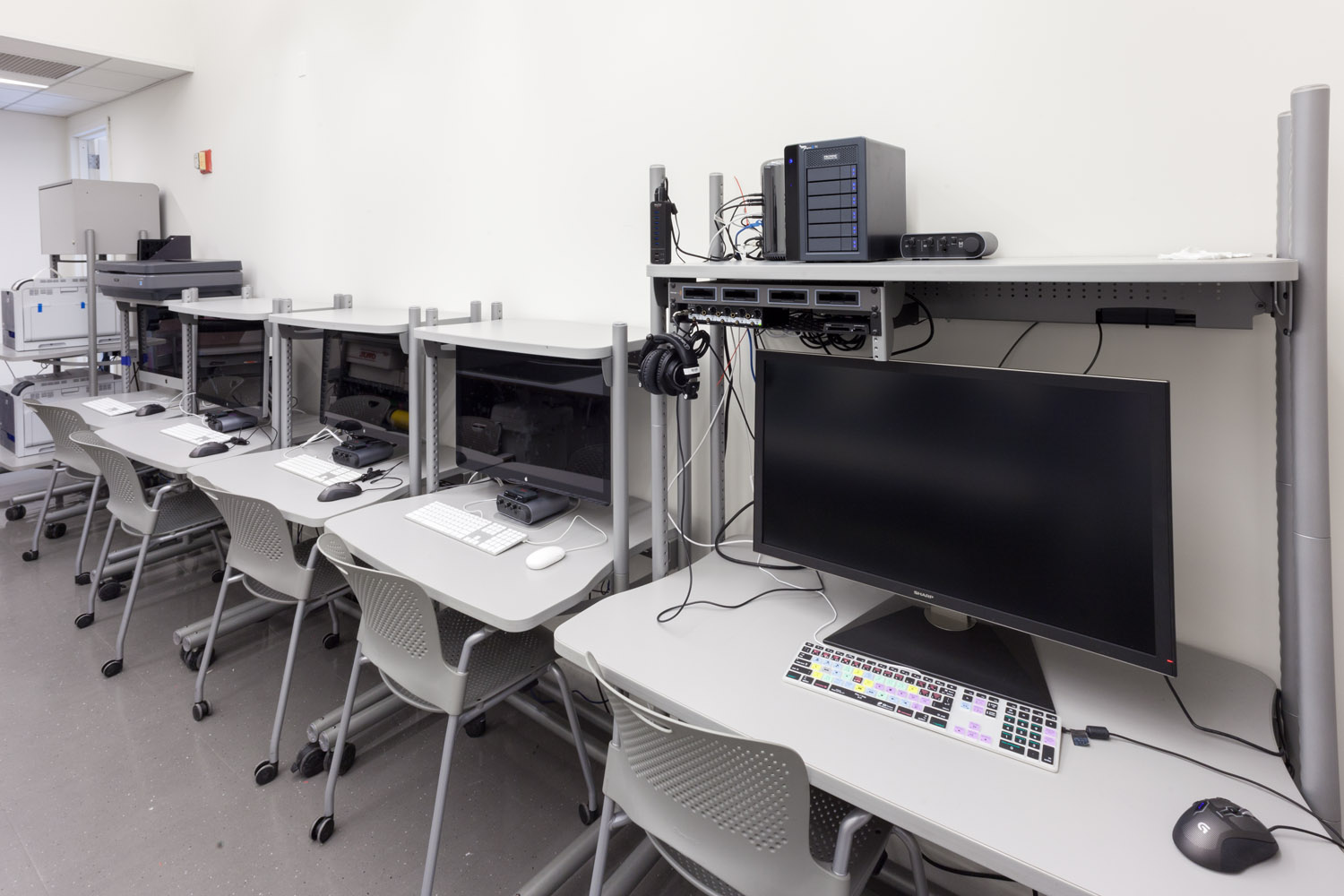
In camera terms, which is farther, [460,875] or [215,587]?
[215,587]

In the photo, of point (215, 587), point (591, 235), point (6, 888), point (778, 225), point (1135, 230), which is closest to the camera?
point (1135, 230)

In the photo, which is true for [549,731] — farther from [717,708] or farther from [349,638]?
[717,708]

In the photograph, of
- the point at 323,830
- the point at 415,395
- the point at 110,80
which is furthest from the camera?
the point at 110,80

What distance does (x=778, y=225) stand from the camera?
1568 mm

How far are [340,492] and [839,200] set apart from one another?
1.77 m

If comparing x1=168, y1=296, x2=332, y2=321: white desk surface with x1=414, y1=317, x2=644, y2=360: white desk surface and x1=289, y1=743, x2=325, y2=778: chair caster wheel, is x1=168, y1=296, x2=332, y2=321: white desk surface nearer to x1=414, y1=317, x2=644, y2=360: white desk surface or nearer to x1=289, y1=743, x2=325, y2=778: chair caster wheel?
x1=414, y1=317, x2=644, y2=360: white desk surface

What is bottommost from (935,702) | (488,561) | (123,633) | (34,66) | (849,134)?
(123,633)

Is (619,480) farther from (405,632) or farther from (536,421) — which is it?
(405,632)

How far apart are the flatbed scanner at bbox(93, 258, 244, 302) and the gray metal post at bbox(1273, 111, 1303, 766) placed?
425 centimetres

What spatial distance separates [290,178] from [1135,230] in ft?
12.0

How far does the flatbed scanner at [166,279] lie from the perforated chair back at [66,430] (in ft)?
2.33

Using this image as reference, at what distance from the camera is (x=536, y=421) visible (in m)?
2.21

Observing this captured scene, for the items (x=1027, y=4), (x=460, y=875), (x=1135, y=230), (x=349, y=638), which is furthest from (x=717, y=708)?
(x=349, y=638)

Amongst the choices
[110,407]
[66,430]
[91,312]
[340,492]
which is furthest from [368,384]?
[91,312]
